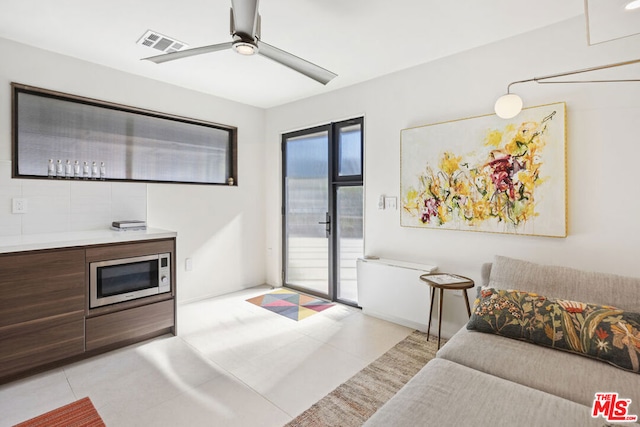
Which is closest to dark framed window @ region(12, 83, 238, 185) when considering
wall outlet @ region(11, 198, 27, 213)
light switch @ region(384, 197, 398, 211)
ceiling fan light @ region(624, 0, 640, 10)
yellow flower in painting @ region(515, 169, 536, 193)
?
wall outlet @ region(11, 198, 27, 213)

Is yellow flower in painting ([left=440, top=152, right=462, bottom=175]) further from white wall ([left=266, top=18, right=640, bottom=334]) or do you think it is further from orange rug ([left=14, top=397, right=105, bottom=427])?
orange rug ([left=14, top=397, right=105, bottom=427])

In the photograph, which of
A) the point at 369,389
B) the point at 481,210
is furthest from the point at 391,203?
the point at 369,389

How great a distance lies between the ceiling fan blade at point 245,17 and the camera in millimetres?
1600

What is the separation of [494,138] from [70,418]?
11.7 ft

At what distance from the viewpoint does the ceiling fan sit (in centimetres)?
165

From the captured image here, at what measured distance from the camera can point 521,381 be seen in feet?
4.90

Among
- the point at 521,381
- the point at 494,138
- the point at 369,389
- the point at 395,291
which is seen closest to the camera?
the point at 521,381

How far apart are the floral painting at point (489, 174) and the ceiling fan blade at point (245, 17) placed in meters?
1.87

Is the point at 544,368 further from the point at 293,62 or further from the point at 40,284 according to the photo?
the point at 40,284

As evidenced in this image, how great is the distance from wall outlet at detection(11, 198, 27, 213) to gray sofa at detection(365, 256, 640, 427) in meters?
3.24

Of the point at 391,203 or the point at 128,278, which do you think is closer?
the point at 128,278

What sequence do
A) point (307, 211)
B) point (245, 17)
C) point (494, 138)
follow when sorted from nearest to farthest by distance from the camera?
point (245, 17)
point (494, 138)
point (307, 211)

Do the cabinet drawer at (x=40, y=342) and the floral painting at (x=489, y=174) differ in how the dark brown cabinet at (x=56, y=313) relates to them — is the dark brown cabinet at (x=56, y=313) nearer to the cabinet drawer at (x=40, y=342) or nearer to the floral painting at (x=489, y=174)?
the cabinet drawer at (x=40, y=342)

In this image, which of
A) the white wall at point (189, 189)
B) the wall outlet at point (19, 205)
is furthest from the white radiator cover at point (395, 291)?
the wall outlet at point (19, 205)
